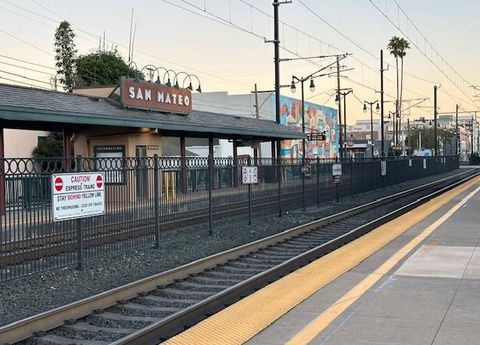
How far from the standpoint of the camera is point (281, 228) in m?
16.5

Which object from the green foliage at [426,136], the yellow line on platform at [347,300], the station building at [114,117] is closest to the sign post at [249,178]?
the yellow line on platform at [347,300]

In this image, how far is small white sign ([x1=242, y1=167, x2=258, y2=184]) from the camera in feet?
52.2

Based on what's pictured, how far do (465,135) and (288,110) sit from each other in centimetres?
14102

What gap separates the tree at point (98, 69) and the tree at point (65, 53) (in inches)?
51.2

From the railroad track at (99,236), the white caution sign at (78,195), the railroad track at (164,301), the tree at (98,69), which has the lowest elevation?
the railroad track at (164,301)

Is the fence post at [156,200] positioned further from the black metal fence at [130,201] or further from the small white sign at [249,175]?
the small white sign at [249,175]

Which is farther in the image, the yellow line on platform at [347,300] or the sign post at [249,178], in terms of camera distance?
the sign post at [249,178]

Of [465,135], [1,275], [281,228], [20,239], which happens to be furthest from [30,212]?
[465,135]

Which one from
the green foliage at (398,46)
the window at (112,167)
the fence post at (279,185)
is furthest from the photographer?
the green foliage at (398,46)

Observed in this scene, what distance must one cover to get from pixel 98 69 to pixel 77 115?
34.2m

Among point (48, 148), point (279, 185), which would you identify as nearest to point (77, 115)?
point (279, 185)

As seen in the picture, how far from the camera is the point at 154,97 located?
27.7 meters

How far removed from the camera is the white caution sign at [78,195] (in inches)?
348

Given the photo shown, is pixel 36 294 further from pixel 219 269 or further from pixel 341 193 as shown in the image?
pixel 341 193
